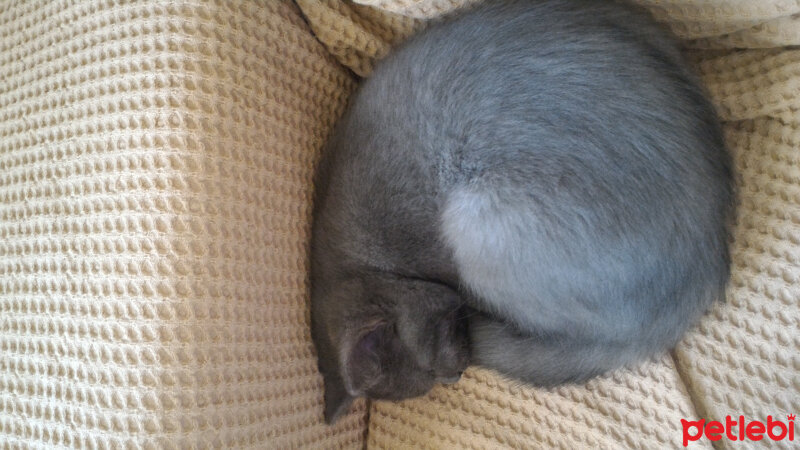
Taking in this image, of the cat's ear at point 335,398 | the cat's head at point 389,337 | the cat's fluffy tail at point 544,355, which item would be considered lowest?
the cat's ear at point 335,398

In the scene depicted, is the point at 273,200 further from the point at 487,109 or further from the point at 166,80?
the point at 487,109

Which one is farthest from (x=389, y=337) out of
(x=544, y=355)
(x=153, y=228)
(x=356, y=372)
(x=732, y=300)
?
(x=732, y=300)

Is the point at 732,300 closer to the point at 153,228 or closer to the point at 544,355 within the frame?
the point at 544,355

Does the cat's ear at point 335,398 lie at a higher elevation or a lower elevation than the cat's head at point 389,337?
lower

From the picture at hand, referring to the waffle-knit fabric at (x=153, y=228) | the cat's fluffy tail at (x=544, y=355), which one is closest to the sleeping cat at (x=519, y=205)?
the cat's fluffy tail at (x=544, y=355)

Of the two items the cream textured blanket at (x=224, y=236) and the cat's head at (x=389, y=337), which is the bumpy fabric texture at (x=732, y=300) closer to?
the cream textured blanket at (x=224, y=236)

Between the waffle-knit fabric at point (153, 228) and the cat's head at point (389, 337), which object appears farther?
the cat's head at point (389, 337)

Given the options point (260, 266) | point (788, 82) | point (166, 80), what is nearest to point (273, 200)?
point (260, 266)
